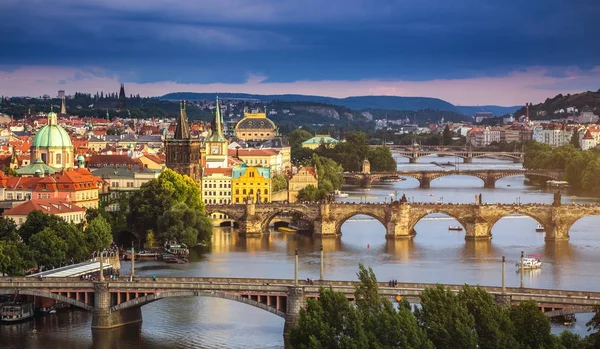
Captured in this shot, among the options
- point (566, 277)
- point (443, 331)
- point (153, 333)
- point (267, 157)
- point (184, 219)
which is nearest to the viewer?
point (443, 331)

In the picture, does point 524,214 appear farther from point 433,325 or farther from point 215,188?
point 433,325

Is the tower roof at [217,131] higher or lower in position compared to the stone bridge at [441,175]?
higher

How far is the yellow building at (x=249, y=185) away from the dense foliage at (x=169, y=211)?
28.0 ft

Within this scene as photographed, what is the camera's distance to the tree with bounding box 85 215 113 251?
2082 inches

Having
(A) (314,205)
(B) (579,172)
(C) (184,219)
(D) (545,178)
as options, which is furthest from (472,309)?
→ (D) (545,178)

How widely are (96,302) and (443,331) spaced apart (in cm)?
1247

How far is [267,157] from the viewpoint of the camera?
3767 inches

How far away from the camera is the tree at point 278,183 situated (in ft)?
260

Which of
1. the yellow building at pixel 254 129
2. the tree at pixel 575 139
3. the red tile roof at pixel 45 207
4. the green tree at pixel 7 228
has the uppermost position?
the yellow building at pixel 254 129

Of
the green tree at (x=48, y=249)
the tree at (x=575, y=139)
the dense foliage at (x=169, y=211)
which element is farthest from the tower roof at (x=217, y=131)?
the tree at (x=575, y=139)

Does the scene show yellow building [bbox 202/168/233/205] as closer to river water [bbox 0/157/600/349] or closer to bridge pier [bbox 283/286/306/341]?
river water [bbox 0/157/600/349]

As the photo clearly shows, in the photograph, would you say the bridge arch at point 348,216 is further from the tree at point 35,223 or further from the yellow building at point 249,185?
the tree at point 35,223

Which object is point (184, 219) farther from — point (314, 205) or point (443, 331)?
point (443, 331)

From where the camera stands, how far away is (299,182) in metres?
81.1
